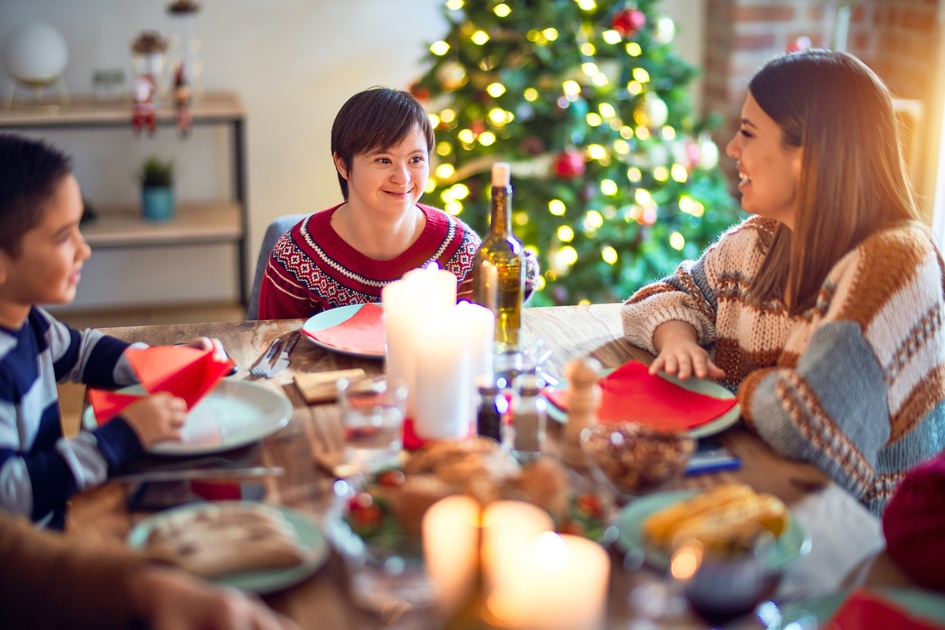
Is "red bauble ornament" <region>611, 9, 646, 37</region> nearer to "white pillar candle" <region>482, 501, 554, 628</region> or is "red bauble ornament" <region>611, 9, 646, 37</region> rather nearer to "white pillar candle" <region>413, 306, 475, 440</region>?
"white pillar candle" <region>413, 306, 475, 440</region>

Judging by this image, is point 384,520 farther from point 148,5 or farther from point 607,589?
point 148,5

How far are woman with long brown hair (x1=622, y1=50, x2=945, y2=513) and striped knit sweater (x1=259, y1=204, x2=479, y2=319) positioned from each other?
49cm

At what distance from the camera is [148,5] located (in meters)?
3.86

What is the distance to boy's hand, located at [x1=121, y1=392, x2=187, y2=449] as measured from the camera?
125cm

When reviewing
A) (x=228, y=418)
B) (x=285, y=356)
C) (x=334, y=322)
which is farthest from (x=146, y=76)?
(x=228, y=418)

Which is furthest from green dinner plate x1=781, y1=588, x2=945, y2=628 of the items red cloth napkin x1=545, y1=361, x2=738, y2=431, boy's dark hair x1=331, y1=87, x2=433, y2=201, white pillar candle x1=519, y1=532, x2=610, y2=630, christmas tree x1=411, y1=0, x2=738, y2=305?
christmas tree x1=411, y1=0, x2=738, y2=305

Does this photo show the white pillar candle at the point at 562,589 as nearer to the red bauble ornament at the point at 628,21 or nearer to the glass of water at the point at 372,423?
→ the glass of water at the point at 372,423

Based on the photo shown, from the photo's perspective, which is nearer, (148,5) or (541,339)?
(541,339)

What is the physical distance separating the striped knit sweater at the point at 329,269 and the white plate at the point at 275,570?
92 cm

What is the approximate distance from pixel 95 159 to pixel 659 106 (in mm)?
2195

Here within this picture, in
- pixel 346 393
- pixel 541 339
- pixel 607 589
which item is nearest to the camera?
pixel 607 589

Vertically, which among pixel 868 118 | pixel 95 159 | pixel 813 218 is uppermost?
pixel 868 118

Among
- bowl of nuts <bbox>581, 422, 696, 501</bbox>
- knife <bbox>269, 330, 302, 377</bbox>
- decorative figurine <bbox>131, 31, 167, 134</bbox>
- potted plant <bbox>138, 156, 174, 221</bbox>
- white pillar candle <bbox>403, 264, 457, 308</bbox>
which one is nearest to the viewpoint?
bowl of nuts <bbox>581, 422, 696, 501</bbox>

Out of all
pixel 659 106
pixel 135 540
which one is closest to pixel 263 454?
pixel 135 540
